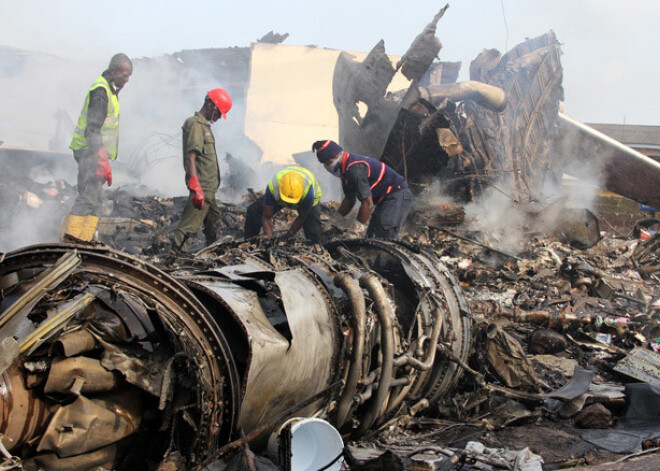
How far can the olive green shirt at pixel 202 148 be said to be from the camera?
5078mm

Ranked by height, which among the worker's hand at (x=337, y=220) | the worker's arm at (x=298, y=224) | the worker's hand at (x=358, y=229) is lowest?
the worker's hand at (x=358, y=229)

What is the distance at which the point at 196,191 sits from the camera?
497cm

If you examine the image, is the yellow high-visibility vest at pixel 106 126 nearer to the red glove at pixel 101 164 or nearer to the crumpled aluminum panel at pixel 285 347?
the red glove at pixel 101 164

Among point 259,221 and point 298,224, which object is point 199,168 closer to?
point 259,221

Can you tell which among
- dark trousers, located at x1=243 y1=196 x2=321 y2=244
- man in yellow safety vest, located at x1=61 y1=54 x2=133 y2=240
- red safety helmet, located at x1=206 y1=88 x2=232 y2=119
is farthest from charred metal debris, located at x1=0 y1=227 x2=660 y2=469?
man in yellow safety vest, located at x1=61 y1=54 x2=133 y2=240

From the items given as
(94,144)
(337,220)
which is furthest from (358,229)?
(94,144)

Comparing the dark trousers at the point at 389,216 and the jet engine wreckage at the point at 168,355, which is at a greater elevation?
the dark trousers at the point at 389,216

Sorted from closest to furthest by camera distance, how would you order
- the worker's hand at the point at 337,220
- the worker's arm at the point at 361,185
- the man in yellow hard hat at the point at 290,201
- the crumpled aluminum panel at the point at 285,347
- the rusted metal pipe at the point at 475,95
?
the crumpled aluminum panel at the point at 285,347 → the man in yellow hard hat at the point at 290,201 → the worker's arm at the point at 361,185 → the worker's hand at the point at 337,220 → the rusted metal pipe at the point at 475,95

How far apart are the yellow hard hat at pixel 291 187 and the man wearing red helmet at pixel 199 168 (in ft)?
2.58

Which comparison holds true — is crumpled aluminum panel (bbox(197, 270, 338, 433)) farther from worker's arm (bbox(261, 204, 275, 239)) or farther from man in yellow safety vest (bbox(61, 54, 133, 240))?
man in yellow safety vest (bbox(61, 54, 133, 240))

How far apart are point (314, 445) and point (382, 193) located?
11.8 ft

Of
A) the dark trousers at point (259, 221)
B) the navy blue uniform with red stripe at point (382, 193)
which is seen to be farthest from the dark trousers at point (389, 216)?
the dark trousers at point (259, 221)

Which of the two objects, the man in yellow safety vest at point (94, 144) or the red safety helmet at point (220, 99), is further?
the red safety helmet at point (220, 99)

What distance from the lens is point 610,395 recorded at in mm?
3689
